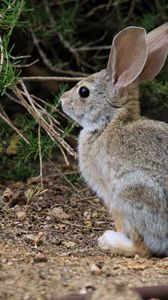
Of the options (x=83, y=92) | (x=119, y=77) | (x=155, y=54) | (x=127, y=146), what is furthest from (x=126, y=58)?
(x=127, y=146)

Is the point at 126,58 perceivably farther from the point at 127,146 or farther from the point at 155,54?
the point at 127,146

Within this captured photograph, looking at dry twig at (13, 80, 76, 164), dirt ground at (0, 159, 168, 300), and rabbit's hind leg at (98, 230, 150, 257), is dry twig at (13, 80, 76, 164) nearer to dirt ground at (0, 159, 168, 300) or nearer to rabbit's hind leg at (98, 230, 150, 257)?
dirt ground at (0, 159, 168, 300)

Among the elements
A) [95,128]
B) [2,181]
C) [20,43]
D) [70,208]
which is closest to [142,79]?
[95,128]

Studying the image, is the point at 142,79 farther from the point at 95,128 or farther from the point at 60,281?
the point at 60,281

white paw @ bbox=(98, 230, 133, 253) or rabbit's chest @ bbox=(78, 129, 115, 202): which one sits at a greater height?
rabbit's chest @ bbox=(78, 129, 115, 202)

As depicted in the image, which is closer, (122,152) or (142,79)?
(122,152)

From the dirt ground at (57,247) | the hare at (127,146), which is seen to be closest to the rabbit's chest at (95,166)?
the hare at (127,146)

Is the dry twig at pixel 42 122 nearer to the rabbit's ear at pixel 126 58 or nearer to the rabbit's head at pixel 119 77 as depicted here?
the rabbit's head at pixel 119 77

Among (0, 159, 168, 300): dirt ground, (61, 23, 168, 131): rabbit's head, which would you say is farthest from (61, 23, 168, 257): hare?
(0, 159, 168, 300): dirt ground
